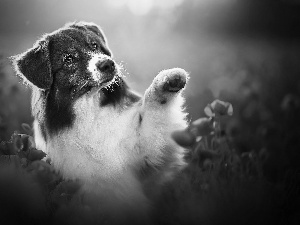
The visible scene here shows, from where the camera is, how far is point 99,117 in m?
1.14

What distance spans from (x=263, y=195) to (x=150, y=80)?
0.42m

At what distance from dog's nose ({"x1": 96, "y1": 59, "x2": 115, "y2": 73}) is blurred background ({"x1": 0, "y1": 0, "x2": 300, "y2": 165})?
138 mm

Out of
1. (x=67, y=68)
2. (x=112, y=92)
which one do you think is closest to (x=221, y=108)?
(x=112, y=92)

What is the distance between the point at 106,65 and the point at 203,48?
39cm

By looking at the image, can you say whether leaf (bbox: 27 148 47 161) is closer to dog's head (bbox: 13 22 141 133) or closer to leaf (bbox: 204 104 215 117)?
dog's head (bbox: 13 22 141 133)

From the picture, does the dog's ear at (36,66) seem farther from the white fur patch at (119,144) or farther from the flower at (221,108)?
the flower at (221,108)

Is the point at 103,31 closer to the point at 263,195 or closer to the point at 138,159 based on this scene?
the point at 138,159

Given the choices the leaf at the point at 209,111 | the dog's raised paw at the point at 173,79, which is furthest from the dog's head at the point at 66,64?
the leaf at the point at 209,111

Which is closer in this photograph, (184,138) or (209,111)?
(184,138)

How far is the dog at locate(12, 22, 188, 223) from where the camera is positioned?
107cm

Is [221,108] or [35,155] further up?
[221,108]

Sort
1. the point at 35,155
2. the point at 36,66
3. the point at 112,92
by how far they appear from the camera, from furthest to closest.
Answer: the point at 112,92 → the point at 36,66 → the point at 35,155

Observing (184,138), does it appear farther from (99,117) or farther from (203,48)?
(203,48)

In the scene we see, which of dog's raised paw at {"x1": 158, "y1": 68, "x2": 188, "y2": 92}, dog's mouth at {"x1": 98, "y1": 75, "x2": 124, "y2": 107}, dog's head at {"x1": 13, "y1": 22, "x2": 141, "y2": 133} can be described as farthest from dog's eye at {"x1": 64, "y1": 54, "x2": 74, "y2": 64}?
dog's raised paw at {"x1": 158, "y1": 68, "x2": 188, "y2": 92}
